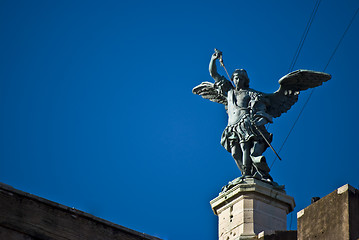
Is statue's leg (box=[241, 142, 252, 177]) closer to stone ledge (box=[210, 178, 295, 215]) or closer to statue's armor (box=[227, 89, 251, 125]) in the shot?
stone ledge (box=[210, 178, 295, 215])

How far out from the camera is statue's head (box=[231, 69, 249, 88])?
26000 mm

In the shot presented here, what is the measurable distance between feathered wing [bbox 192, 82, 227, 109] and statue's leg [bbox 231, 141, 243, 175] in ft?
5.67

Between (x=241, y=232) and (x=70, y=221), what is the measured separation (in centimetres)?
477

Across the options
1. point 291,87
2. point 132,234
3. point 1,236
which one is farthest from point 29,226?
point 291,87

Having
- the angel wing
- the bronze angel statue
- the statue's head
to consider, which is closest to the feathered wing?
the bronze angel statue

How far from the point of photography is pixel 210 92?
27.0 meters

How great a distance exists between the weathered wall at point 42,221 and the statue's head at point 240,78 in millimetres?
7342

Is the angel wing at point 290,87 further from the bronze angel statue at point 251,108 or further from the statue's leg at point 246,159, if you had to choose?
the statue's leg at point 246,159

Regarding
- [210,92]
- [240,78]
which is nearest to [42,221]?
[240,78]

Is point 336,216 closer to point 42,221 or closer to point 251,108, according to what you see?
point 42,221

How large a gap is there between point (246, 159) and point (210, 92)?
9.43 ft

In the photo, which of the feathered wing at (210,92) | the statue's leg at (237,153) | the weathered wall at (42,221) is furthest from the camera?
the feathered wing at (210,92)

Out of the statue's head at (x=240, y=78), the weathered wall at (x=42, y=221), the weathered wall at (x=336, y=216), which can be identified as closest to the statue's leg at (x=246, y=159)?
the statue's head at (x=240, y=78)

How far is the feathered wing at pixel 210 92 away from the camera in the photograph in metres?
26.6
